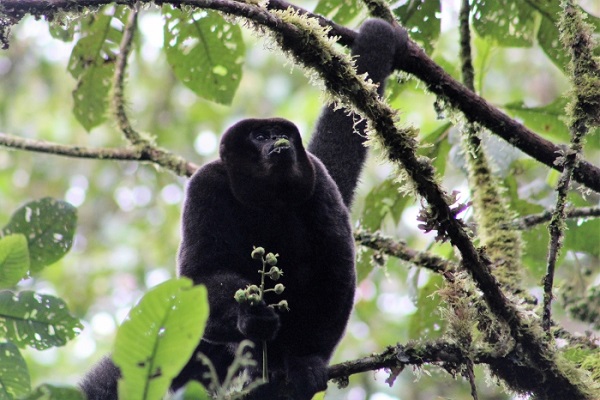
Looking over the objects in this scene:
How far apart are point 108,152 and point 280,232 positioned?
6.19 ft

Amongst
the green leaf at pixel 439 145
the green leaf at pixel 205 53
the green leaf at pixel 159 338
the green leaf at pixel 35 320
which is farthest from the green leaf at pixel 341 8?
the green leaf at pixel 159 338

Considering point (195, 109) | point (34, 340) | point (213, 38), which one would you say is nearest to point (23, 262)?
point (34, 340)

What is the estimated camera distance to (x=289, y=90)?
15.6 metres

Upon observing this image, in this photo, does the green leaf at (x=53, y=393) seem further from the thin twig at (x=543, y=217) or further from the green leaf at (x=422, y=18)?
the green leaf at (x=422, y=18)

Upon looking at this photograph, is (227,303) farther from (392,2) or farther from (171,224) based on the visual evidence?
(171,224)

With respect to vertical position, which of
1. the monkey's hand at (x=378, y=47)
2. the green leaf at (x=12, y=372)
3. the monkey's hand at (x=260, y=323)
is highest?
the monkey's hand at (x=378, y=47)

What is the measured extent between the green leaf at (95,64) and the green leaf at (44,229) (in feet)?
7.35

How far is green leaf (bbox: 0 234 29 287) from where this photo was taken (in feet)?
9.62

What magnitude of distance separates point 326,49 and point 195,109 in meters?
11.3

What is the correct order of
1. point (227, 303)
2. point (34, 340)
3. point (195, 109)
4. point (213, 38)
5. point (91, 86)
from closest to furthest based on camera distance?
point (34, 340) → point (227, 303) → point (213, 38) → point (91, 86) → point (195, 109)

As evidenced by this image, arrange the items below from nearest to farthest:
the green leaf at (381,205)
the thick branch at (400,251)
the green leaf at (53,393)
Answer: the green leaf at (53,393)
the thick branch at (400,251)
the green leaf at (381,205)

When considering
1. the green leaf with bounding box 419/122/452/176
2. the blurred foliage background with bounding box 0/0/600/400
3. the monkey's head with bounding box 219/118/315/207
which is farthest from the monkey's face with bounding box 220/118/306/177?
the blurred foliage background with bounding box 0/0/600/400

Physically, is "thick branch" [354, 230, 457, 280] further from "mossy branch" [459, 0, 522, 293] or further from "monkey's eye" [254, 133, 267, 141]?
"monkey's eye" [254, 133, 267, 141]

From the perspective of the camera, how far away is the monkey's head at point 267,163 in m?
4.67
